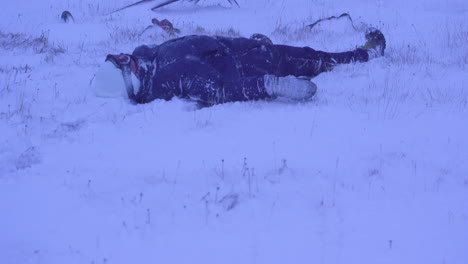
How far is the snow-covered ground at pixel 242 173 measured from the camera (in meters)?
2.47

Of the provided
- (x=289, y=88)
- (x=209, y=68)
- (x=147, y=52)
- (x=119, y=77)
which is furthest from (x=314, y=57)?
(x=119, y=77)

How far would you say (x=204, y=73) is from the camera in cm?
440

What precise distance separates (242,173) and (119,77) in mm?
2004

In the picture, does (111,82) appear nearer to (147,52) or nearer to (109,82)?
(109,82)

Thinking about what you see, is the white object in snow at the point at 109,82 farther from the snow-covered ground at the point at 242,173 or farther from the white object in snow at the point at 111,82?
the snow-covered ground at the point at 242,173

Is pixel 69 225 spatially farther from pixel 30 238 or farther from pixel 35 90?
pixel 35 90

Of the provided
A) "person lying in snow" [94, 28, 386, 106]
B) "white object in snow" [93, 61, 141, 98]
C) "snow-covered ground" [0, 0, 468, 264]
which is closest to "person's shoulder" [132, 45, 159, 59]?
"person lying in snow" [94, 28, 386, 106]

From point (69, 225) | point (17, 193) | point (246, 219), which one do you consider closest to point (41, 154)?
point (17, 193)

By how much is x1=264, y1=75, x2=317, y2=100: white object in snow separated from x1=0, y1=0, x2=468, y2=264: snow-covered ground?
0.12 meters

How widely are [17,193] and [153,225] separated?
0.96 meters

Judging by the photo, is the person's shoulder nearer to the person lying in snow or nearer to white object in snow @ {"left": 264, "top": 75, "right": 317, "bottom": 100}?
the person lying in snow

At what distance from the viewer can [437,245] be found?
2.45 m

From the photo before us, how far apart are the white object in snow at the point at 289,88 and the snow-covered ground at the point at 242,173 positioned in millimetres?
121

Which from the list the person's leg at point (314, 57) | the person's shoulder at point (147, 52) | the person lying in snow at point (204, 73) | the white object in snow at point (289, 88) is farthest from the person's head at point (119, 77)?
the person's leg at point (314, 57)
